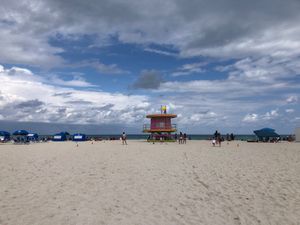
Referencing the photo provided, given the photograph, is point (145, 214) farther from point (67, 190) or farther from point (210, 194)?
point (67, 190)

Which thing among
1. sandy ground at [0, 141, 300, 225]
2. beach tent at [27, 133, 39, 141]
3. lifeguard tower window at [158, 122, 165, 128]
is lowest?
sandy ground at [0, 141, 300, 225]

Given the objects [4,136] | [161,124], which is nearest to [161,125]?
[161,124]

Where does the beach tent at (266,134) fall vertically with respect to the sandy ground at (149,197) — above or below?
above

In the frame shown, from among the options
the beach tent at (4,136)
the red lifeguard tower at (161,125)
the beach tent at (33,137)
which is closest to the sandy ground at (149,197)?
the red lifeguard tower at (161,125)

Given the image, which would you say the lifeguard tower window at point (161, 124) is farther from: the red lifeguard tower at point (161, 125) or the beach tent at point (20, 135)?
the beach tent at point (20, 135)

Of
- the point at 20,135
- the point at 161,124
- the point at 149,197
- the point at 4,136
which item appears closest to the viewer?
the point at 149,197

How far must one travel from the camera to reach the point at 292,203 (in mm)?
7770

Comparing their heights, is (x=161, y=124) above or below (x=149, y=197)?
A: above

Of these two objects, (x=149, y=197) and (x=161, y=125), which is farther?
(x=161, y=125)

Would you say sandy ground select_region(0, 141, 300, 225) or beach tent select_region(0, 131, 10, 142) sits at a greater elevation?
beach tent select_region(0, 131, 10, 142)

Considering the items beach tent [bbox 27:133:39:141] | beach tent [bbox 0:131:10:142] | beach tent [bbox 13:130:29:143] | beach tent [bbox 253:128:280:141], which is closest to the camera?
beach tent [bbox 13:130:29:143]

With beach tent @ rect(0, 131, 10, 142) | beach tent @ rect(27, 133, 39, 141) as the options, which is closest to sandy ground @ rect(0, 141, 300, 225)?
beach tent @ rect(27, 133, 39, 141)

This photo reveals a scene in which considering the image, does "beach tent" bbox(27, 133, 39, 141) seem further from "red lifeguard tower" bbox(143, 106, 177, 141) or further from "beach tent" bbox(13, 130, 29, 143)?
"red lifeguard tower" bbox(143, 106, 177, 141)

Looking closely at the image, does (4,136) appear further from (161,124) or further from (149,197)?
(149,197)
